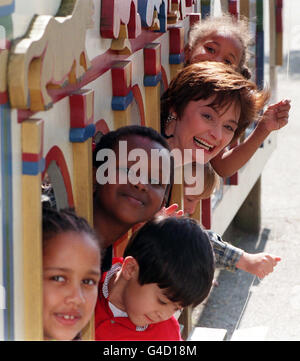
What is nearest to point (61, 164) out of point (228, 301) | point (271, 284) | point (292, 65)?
point (228, 301)

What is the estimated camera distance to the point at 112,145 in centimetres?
237

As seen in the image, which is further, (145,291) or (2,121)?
(145,291)

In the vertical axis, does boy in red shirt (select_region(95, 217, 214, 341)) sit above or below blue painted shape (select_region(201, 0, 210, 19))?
below

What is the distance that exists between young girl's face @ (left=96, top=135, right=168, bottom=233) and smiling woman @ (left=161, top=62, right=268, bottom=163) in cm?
71

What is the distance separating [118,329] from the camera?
233 centimetres

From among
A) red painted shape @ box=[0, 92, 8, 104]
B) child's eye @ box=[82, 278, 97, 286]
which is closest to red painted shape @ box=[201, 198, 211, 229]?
child's eye @ box=[82, 278, 97, 286]

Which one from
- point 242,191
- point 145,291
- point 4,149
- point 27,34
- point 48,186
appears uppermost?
point 27,34

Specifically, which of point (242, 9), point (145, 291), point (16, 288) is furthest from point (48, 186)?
point (242, 9)

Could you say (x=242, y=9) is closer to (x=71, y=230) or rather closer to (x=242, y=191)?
(x=242, y=191)

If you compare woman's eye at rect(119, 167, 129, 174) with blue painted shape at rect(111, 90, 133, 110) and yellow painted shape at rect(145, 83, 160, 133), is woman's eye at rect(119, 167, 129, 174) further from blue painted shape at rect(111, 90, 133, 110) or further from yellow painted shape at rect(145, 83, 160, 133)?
yellow painted shape at rect(145, 83, 160, 133)

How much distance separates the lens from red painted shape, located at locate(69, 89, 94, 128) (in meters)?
2.07

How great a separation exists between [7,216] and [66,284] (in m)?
0.24

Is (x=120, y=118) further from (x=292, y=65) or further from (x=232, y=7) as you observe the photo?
(x=292, y=65)
